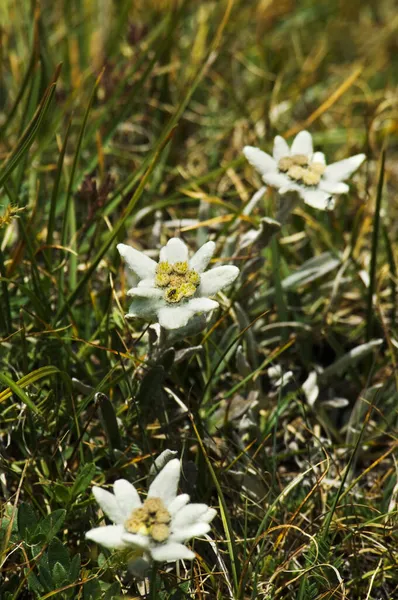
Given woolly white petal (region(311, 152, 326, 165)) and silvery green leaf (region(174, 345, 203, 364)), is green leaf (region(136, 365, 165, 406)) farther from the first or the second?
woolly white petal (region(311, 152, 326, 165))

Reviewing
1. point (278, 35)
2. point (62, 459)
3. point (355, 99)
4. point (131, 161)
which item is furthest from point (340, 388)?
point (278, 35)

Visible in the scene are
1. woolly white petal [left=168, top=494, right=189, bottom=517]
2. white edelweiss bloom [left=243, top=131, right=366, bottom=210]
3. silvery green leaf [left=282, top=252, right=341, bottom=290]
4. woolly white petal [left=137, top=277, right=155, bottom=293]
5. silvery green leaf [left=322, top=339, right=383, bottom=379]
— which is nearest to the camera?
woolly white petal [left=168, top=494, right=189, bottom=517]

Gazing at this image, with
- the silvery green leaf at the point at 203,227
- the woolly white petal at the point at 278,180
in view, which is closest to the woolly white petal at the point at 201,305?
the woolly white petal at the point at 278,180

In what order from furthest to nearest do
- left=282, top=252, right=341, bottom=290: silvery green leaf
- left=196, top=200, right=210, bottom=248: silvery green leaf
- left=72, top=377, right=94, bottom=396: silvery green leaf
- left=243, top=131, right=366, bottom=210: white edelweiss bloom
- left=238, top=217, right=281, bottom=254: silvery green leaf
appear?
left=196, top=200, right=210, bottom=248: silvery green leaf, left=282, top=252, right=341, bottom=290: silvery green leaf, left=238, top=217, right=281, bottom=254: silvery green leaf, left=243, top=131, right=366, bottom=210: white edelweiss bloom, left=72, top=377, right=94, bottom=396: silvery green leaf

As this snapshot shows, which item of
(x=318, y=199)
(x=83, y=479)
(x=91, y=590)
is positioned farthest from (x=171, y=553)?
(x=318, y=199)

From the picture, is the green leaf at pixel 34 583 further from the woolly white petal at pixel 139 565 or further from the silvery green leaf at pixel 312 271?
the silvery green leaf at pixel 312 271

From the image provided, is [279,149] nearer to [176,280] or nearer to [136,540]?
[176,280]

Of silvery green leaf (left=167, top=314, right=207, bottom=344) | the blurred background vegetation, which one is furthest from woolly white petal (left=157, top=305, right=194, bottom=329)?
the blurred background vegetation
